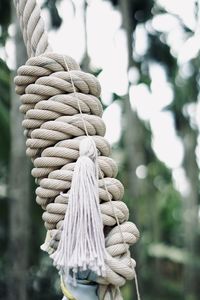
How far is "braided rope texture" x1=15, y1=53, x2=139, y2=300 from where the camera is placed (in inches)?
43.2

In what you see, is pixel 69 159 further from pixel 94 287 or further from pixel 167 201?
pixel 167 201

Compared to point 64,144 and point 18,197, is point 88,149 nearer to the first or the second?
point 64,144

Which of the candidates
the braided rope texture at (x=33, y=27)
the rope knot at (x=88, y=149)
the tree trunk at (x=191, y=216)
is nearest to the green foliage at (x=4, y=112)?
the braided rope texture at (x=33, y=27)

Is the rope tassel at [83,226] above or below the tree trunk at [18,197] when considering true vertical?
below

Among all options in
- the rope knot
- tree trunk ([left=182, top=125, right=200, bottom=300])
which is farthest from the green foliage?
tree trunk ([left=182, top=125, right=200, bottom=300])

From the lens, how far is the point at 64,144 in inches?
45.1

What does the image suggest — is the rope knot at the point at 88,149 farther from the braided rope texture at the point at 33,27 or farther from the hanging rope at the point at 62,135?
the braided rope texture at the point at 33,27

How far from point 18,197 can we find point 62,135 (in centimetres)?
818

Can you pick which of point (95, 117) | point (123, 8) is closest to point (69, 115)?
point (95, 117)

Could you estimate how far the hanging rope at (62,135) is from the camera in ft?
3.61

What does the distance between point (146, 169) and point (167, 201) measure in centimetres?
779

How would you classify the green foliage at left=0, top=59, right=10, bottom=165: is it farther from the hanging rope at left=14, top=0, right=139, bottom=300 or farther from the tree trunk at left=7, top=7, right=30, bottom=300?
the hanging rope at left=14, top=0, right=139, bottom=300

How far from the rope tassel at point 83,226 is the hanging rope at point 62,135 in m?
0.02

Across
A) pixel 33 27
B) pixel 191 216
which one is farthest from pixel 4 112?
pixel 191 216
